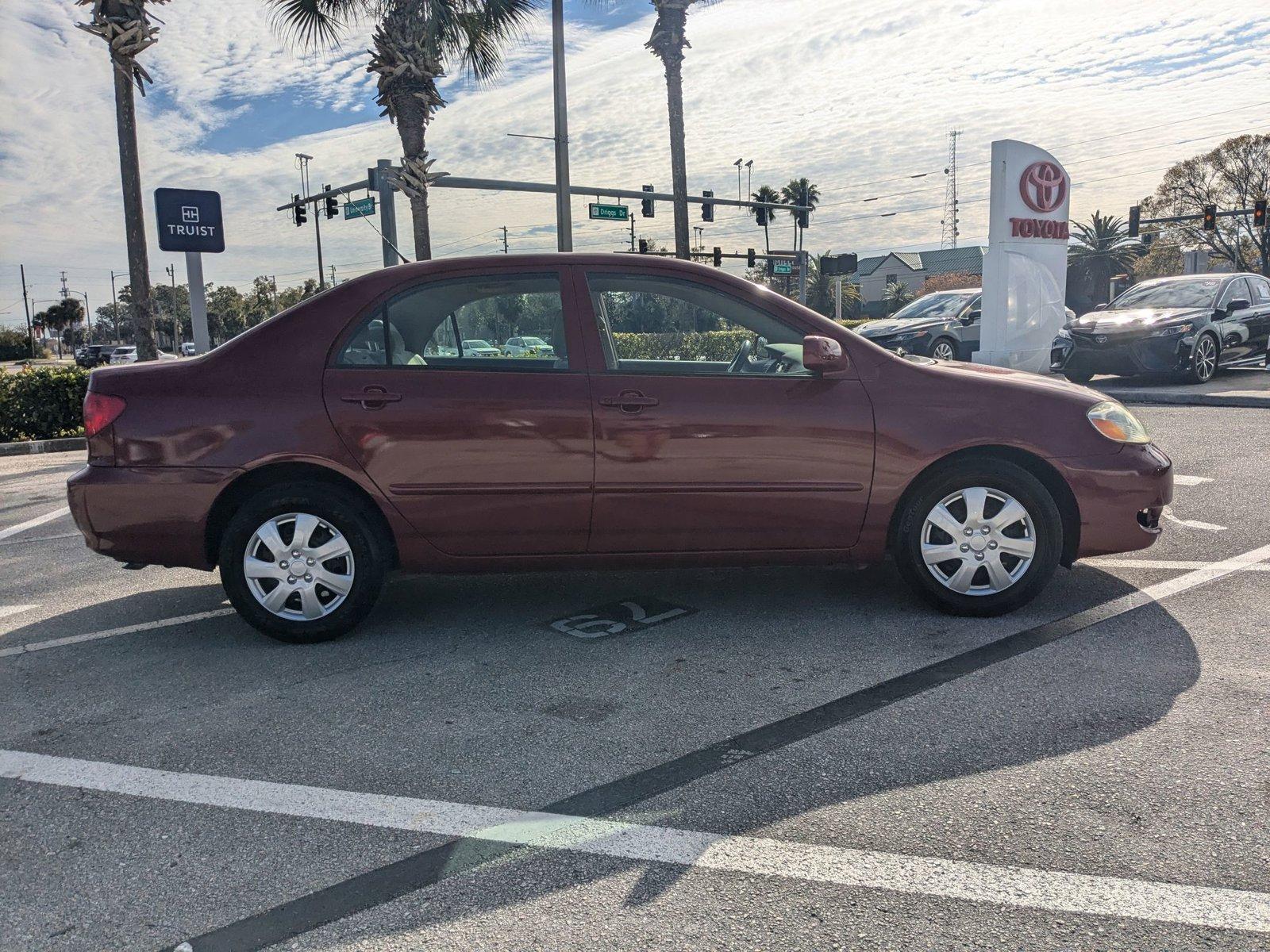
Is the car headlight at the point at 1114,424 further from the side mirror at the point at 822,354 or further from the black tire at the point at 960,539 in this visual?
the side mirror at the point at 822,354

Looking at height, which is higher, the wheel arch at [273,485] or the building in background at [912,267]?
the building in background at [912,267]

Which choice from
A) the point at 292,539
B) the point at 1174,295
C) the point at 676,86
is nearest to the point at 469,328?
the point at 292,539

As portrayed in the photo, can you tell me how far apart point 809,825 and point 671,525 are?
177 centimetres

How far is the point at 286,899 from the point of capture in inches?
94.5

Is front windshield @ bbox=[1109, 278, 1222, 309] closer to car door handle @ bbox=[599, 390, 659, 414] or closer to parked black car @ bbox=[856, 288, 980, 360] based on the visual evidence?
parked black car @ bbox=[856, 288, 980, 360]

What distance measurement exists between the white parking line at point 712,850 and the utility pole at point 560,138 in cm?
1624

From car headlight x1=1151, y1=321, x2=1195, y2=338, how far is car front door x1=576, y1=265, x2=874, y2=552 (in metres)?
11.7

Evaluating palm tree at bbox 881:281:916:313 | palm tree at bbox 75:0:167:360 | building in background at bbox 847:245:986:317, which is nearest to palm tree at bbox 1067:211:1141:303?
palm tree at bbox 881:281:916:313

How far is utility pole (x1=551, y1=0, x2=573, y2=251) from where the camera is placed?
62.3ft

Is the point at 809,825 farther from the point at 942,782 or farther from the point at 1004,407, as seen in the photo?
the point at 1004,407

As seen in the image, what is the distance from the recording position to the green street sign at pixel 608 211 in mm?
30281

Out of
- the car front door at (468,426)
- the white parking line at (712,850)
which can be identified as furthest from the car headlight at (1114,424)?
the white parking line at (712,850)

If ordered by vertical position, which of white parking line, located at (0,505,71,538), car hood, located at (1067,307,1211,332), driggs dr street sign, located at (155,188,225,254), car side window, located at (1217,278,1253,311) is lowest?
white parking line, located at (0,505,71,538)

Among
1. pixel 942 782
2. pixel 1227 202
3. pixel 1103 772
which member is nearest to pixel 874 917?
pixel 942 782
